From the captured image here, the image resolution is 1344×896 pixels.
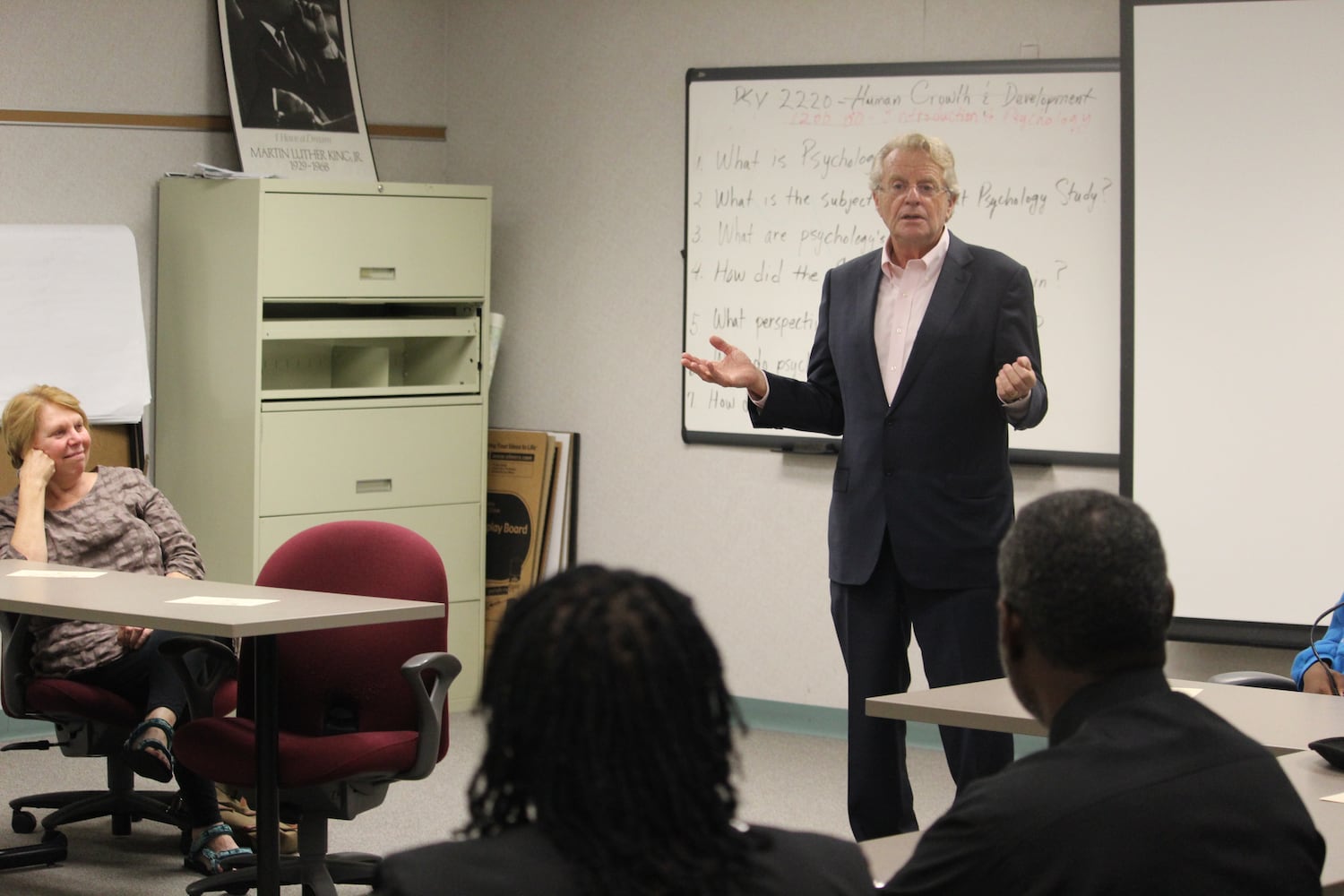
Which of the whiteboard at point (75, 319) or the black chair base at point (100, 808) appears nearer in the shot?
the black chair base at point (100, 808)

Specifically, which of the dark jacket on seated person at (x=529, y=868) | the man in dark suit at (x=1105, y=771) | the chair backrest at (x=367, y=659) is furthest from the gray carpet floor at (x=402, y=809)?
the dark jacket on seated person at (x=529, y=868)

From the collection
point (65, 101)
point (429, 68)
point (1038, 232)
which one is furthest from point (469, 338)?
point (1038, 232)

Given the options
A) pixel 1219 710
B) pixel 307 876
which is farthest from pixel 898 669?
pixel 307 876

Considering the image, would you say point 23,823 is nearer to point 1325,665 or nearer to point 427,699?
point 427,699

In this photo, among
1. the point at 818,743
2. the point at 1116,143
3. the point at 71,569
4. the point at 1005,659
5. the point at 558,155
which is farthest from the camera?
the point at 558,155

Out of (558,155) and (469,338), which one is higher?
(558,155)

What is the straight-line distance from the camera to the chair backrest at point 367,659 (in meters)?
3.34

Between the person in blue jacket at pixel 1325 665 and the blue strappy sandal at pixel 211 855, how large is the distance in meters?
2.30

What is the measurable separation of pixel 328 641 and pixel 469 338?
2037mm

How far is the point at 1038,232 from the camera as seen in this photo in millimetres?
4652

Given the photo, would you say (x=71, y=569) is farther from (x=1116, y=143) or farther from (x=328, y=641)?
(x=1116, y=143)

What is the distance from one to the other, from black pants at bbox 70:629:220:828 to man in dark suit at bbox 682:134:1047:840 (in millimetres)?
1435

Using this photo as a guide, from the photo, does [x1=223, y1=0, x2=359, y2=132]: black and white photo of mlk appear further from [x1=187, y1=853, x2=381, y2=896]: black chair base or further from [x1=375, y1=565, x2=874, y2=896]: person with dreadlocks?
[x1=375, y1=565, x2=874, y2=896]: person with dreadlocks

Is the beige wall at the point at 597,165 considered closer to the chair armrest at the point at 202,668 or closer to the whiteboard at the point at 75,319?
the whiteboard at the point at 75,319
